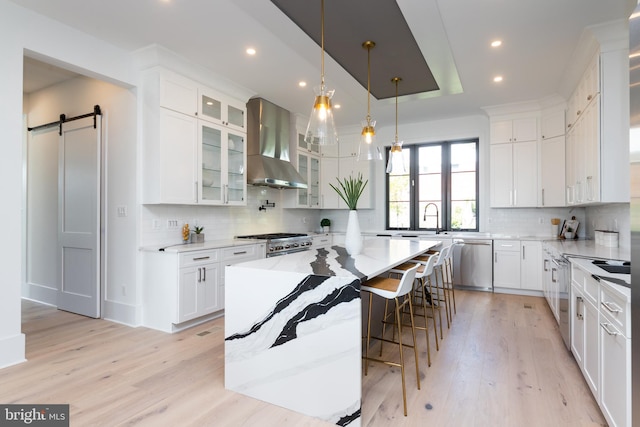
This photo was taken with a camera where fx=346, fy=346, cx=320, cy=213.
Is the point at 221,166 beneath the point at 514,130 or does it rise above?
beneath

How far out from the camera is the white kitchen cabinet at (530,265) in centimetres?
491

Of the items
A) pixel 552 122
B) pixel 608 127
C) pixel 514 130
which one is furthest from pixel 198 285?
pixel 552 122

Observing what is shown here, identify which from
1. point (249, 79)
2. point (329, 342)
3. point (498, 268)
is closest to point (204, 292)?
point (329, 342)

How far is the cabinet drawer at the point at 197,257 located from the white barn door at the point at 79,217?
1.24 m

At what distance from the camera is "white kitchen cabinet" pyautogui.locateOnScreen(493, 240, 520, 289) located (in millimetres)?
5051

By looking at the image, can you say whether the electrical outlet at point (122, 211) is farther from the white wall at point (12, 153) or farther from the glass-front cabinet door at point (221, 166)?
the white wall at point (12, 153)

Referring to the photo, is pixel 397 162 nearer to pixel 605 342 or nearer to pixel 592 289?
pixel 592 289

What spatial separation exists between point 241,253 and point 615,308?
11.4 ft

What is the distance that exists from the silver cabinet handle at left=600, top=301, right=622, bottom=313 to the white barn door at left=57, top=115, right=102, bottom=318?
456 centimetres

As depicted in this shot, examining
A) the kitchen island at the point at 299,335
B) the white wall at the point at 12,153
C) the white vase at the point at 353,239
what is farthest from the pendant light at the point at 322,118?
the white wall at the point at 12,153

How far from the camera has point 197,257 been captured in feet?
12.0

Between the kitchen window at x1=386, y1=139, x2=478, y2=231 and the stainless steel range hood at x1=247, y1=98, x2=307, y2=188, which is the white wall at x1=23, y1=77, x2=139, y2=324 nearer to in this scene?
the stainless steel range hood at x1=247, y1=98, x2=307, y2=188

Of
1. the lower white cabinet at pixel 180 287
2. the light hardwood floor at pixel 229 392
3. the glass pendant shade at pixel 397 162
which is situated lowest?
the light hardwood floor at pixel 229 392

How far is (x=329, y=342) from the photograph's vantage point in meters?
1.98
